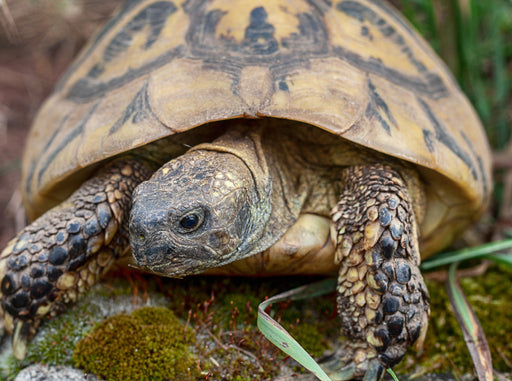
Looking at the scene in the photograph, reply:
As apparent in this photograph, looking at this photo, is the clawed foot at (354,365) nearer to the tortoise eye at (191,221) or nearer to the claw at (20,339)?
the tortoise eye at (191,221)

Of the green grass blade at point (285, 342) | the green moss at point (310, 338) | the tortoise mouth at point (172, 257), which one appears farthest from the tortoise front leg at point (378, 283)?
the tortoise mouth at point (172, 257)

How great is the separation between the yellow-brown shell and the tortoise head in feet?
0.95

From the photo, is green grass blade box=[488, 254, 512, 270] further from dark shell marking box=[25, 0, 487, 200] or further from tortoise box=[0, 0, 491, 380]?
dark shell marking box=[25, 0, 487, 200]

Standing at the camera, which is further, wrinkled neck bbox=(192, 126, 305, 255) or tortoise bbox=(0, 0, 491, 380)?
wrinkled neck bbox=(192, 126, 305, 255)

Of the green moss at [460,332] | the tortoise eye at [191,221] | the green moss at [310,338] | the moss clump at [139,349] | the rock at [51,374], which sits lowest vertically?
the green moss at [460,332]

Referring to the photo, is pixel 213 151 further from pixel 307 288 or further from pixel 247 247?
pixel 307 288

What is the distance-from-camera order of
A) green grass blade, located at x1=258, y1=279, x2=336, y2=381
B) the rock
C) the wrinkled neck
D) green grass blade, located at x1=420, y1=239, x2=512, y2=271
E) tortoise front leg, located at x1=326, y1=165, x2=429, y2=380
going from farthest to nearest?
1. green grass blade, located at x1=420, y1=239, x2=512, y2=271
2. the wrinkled neck
3. the rock
4. tortoise front leg, located at x1=326, y1=165, x2=429, y2=380
5. green grass blade, located at x1=258, y1=279, x2=336, y2=381

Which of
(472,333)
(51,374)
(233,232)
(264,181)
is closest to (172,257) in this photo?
(233,232)

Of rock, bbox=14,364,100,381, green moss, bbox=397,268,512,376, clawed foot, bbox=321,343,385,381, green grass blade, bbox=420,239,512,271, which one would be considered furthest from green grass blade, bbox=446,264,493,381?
rock, bbox=14,364,100,381

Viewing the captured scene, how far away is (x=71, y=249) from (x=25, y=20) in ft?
17.7

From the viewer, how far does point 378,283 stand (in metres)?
2.10

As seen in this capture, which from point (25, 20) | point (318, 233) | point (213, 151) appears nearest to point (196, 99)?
point (213, 151)

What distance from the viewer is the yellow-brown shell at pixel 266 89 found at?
2.36m

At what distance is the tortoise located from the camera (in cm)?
209
